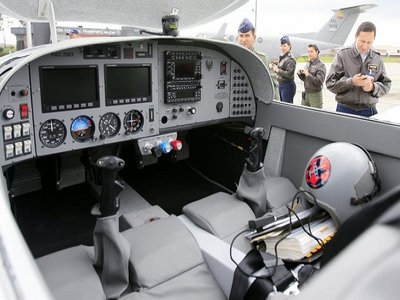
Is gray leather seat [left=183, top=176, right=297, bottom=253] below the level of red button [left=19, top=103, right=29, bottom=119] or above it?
below

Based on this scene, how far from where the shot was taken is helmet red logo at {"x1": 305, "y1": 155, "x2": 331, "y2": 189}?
1706 millimetres

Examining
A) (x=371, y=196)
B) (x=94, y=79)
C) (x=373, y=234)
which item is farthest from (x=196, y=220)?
(x=373, y=234)

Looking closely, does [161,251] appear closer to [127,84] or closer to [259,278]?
[259,278]

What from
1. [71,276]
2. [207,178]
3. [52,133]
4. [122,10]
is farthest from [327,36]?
[71,276]

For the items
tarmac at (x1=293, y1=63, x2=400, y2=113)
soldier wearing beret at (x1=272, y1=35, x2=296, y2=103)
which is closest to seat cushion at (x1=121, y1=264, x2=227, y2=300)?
soldier wearing beret at (x1=272, y1=35, x2=296, y2=103)

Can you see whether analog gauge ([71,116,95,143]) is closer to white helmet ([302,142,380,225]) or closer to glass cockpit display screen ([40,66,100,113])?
glass cockpit display screen ([40,66,100,113])

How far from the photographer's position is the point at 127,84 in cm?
219

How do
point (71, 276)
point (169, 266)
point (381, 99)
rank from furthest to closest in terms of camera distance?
point (381, 99) → point (169, 266) → point (71, 276)

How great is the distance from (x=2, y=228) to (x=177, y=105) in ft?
6.25

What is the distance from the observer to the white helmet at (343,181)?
5.41ft

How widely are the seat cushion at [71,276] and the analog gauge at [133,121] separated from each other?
96cm

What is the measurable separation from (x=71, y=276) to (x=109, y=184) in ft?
1.16

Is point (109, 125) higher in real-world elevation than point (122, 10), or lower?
lower

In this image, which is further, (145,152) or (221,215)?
(145,152)
